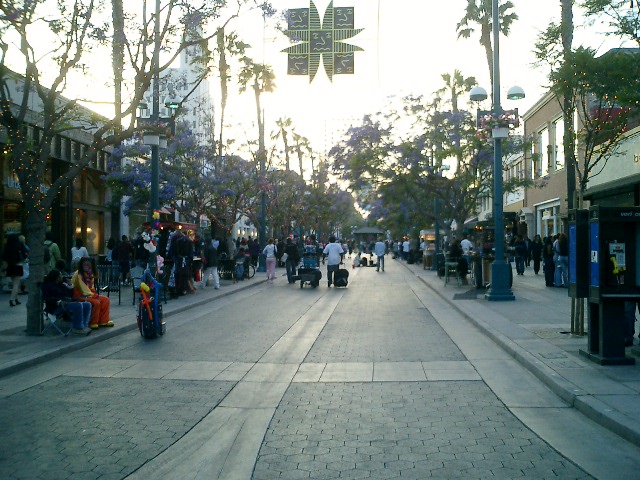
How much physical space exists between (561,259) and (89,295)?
1432 cm

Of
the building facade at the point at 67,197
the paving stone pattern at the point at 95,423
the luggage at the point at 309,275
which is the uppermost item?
the building facade at the point at 67,197

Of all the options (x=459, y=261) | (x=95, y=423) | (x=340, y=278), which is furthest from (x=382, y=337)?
(x=340, y=278)

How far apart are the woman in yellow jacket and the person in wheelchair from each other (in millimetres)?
236

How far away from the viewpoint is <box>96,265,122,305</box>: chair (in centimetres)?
1705

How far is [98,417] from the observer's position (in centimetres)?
666

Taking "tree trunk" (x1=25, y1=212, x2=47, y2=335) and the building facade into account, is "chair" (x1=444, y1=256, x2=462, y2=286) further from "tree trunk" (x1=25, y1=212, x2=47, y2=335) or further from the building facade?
"tree trunk" (x1=25, y1=212, x2=47, y2=335)

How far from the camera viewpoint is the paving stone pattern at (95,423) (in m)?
5.23

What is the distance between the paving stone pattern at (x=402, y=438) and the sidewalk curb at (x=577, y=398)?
713 mm

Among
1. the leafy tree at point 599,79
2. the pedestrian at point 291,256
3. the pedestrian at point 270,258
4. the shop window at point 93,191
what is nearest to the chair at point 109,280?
the pedestrian at point 270,258

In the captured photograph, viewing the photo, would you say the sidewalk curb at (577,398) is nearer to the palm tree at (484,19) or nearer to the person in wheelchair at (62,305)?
the person in wheelchair at (62,305)

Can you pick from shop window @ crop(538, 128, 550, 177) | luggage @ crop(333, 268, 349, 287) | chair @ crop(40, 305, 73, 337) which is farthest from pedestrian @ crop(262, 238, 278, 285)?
shop window @ crop(538, 128, 550, 177)

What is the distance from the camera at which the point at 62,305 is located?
1166cm

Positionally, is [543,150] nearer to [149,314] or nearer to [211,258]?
[211,258]

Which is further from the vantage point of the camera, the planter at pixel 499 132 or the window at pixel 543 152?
the window at pixel 543 152
